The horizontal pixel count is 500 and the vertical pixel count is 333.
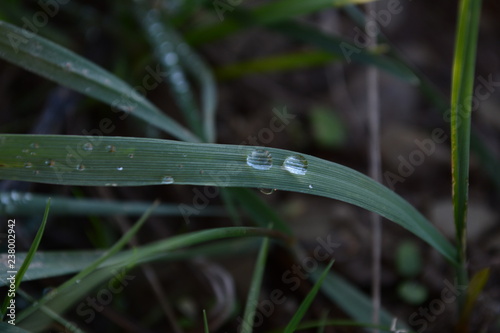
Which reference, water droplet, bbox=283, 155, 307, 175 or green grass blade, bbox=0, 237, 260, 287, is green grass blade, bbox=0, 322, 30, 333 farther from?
water droplet, bbox=283, 155, 307, 175

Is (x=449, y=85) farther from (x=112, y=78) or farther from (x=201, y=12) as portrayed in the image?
→ (x=112, y=78)

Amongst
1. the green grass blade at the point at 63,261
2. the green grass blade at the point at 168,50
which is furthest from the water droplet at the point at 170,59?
the green grass blade at the point at 63,261

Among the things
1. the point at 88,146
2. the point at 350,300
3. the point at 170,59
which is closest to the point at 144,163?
the point at 88,146

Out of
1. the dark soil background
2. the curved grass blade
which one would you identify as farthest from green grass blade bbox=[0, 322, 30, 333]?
the dark soil background

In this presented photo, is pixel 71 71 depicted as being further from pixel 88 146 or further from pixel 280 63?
pixel 280 63

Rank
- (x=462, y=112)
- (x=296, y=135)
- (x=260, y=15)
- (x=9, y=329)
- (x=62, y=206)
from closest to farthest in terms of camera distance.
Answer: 1. (x=9, y=329)
2. (x=462, y=112)
3. (x=62, y=206)
4. (x=260, y=15)
5. (x=296, y=135)

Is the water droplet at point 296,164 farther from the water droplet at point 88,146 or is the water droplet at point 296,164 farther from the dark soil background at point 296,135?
the dark soil background at point 296,135
